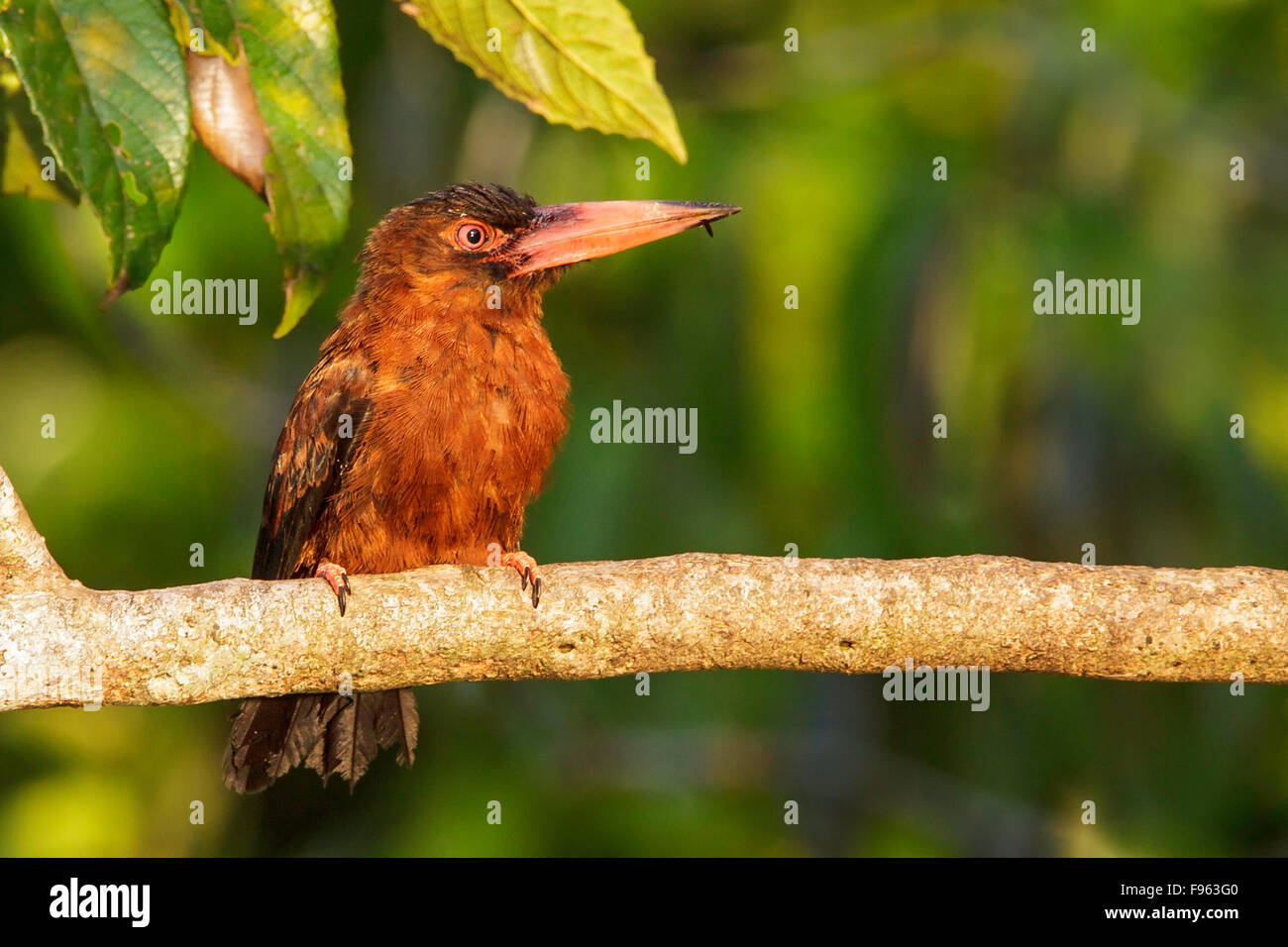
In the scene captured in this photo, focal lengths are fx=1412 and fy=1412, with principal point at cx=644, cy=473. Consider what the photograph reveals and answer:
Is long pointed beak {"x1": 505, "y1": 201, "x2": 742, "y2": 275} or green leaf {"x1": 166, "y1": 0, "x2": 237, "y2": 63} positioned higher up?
long pointed beak {"x1": 505, "y1": 201, "x2": 742, "y2": 275}

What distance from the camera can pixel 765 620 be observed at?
2.54m

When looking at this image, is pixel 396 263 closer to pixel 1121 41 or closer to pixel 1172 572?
pixel 1172 572

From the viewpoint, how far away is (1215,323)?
4.79 metres

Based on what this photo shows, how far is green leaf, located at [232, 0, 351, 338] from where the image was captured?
1874mm

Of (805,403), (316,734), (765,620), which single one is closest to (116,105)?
(765,620)

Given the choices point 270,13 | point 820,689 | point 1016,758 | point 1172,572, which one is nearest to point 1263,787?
point 1016,758

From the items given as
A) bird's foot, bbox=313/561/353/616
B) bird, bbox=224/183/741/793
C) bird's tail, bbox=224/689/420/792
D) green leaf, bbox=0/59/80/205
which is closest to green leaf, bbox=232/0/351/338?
green leaf, bbox=0/59/80/205

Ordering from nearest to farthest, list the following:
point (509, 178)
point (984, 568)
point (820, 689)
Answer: point (984, 568) → point (509, 178) → point (820, 689)

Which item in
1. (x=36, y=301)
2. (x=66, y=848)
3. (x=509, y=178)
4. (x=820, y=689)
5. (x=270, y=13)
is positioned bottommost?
(x=66, y=848)

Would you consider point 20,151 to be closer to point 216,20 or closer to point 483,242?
point 216,20

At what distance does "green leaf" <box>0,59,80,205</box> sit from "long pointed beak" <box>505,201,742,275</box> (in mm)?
1322

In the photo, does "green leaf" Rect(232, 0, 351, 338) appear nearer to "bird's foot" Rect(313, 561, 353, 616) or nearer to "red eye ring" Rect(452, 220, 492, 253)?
"bird's foot" Rect(313, 561, 353, 616)

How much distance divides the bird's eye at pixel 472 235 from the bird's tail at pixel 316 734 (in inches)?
45.2
